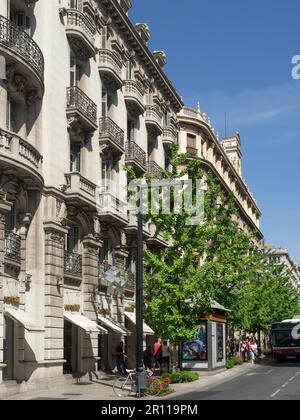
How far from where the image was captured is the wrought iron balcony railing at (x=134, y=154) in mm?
39737

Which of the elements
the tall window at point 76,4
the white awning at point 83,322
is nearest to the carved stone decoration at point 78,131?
the tall window at point 76,4

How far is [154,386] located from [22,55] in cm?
1263

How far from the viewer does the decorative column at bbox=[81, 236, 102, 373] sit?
31.7 meters

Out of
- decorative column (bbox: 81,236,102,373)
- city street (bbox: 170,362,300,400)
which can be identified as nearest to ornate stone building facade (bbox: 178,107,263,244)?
decorative column (bbox: 81,236,102,373)

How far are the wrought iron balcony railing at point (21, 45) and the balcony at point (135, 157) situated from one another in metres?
12.3

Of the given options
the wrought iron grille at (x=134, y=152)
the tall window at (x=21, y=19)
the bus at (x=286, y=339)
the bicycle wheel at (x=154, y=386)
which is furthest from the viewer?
the bus at (x=286, y=339)

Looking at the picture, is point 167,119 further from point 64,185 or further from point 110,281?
point 64,185

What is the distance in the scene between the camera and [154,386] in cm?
2439

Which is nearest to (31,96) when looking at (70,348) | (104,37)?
(104,37)

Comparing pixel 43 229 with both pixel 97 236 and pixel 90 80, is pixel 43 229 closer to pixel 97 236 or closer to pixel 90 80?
pixel 97 236

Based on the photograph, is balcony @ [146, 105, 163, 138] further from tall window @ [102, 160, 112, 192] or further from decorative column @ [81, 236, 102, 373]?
decorative column @ [81, 236, 102, 373]

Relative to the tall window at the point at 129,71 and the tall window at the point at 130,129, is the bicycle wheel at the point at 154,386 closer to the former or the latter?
the tall window at the point at 130,129

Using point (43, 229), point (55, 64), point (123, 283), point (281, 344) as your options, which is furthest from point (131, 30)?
point (281, 344)

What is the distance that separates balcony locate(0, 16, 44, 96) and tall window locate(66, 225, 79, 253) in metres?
6.69
